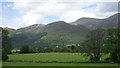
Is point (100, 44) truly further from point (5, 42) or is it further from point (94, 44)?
point (5, 42)

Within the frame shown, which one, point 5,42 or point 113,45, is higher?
point 5,42

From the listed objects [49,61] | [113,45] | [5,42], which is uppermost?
[5,42]

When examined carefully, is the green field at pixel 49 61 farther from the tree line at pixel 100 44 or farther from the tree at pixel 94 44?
the tree line at pixel 100 44

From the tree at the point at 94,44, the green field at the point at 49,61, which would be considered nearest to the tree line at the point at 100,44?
the tree at the point at 94,44

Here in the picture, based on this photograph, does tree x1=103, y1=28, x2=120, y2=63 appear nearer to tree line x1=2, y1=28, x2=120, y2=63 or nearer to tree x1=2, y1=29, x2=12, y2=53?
tree line x1=2, y1=28, x2=120, y2=63

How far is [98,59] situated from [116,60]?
18.2 feet

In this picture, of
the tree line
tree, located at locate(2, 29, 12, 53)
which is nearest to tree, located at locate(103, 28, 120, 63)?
the tree line

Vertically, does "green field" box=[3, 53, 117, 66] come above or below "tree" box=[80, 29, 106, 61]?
below

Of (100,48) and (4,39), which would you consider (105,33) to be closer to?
(100,48)

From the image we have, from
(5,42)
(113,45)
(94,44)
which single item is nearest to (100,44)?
(94,44)

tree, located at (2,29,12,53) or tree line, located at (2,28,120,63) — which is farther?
tree, located at (2,29,12,53)

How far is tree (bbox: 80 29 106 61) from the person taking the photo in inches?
2086

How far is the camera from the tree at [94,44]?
174 ft

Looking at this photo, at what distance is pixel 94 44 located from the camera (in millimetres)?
53875
